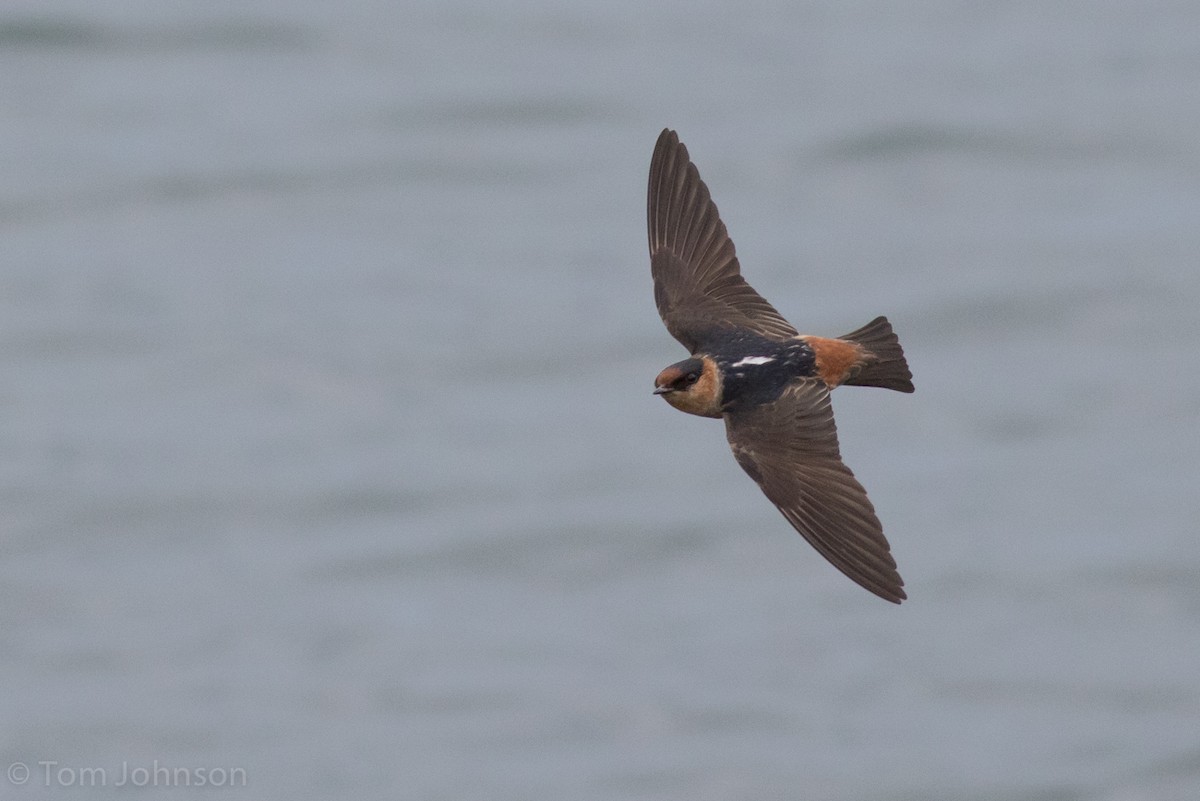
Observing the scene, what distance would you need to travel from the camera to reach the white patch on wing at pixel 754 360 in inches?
279

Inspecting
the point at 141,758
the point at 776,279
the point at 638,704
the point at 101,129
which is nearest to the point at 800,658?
the point at 638,704

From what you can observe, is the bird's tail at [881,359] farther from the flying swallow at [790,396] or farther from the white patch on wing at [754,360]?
the white patch on wing at [754,360]

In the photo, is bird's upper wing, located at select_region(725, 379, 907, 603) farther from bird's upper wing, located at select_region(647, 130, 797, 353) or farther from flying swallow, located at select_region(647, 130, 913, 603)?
bird's upper wing, located at select_region(647, 130, 797, 353)

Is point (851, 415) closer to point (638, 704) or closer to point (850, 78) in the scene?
point (638, 704)

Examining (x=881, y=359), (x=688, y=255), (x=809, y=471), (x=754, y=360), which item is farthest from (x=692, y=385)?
(x=688, y=255)

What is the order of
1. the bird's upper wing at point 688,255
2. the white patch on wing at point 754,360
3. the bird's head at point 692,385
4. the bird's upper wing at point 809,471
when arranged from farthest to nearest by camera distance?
1. the bird's upper wing at point 688,255
2. the white patch on wing at point 754,360
3. the bird's head at point 692,385
4. the bird's upper wing at point 809,471

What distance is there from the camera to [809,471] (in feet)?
23.0

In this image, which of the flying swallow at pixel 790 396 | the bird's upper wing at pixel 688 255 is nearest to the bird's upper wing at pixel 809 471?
the flying swallow at pixel 790 396

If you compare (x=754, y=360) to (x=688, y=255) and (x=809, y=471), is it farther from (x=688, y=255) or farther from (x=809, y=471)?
(x=688, y=255)

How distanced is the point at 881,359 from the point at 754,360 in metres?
0.34

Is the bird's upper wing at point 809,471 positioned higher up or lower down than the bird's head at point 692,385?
lower down

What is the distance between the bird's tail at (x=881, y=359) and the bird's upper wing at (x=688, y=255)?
0.33 m

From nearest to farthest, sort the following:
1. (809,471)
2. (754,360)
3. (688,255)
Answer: (809,471), (754,360), (688,255)

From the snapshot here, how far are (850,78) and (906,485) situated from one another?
18.1 ft
